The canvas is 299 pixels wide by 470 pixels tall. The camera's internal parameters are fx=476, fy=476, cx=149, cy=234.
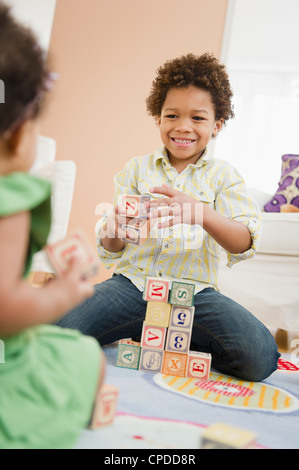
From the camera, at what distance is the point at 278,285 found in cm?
206

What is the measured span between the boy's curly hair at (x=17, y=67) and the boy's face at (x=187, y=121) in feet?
2.78

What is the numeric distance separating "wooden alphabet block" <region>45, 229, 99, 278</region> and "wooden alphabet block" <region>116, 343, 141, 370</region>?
636 millimetres

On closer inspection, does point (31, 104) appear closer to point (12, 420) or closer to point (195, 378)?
point (12, 420)

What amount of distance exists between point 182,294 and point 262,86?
2.52 metres

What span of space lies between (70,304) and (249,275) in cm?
167

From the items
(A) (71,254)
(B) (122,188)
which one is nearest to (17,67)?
(A) (71,254)

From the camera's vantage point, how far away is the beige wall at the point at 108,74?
3.06 metres

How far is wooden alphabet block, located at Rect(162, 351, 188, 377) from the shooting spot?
4.00ft

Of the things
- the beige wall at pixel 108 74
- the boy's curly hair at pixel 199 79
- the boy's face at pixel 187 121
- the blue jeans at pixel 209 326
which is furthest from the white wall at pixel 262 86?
the blue jeans at pixel 209 326

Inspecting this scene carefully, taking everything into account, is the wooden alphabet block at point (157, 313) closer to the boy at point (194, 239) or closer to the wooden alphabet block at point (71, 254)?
the boy at point (194, 239)

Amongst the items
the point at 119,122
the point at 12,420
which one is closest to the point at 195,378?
the point at 12,420

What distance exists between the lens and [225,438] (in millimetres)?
608

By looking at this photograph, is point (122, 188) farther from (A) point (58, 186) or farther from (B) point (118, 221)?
(A) point (58, 186)

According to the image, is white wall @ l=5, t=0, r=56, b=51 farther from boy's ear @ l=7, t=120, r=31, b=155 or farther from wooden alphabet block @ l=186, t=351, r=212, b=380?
boy's ear @ l=7, t=120, r=31, b=155
